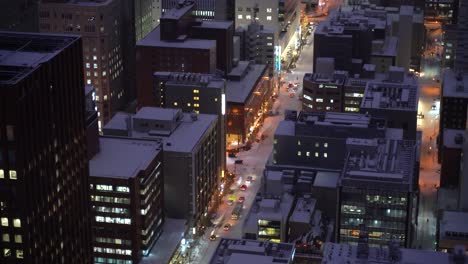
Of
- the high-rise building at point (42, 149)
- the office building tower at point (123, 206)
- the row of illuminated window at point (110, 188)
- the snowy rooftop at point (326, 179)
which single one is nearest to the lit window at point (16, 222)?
the high-rise building at point (42, 149)

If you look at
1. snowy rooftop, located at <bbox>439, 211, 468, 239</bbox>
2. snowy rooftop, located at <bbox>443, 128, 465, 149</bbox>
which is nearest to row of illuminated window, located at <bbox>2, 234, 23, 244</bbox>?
snowy rooftop, located at <bbox>439, 211, 468, 239</bbox>

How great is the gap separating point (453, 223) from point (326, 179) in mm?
24990

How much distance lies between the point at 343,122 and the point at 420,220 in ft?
75.2

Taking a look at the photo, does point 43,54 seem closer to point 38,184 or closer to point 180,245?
point 38,184

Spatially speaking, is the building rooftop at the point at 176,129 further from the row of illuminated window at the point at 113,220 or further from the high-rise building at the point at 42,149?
the high-rise building at the point at 42,149

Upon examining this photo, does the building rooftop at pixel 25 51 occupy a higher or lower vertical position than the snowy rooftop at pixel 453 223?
higher

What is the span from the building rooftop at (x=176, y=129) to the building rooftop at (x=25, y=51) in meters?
68.0

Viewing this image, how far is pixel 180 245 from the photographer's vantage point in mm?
170875

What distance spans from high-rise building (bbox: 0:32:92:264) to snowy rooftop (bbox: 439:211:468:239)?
64.4 metres

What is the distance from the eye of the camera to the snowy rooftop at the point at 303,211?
542 ft

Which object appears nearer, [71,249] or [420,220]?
[71,249]

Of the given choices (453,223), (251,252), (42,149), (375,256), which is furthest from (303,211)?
(42,149)

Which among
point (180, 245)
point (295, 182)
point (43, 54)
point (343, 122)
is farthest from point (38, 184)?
point (343, 122)

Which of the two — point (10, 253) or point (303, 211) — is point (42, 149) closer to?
point (10, 253)
